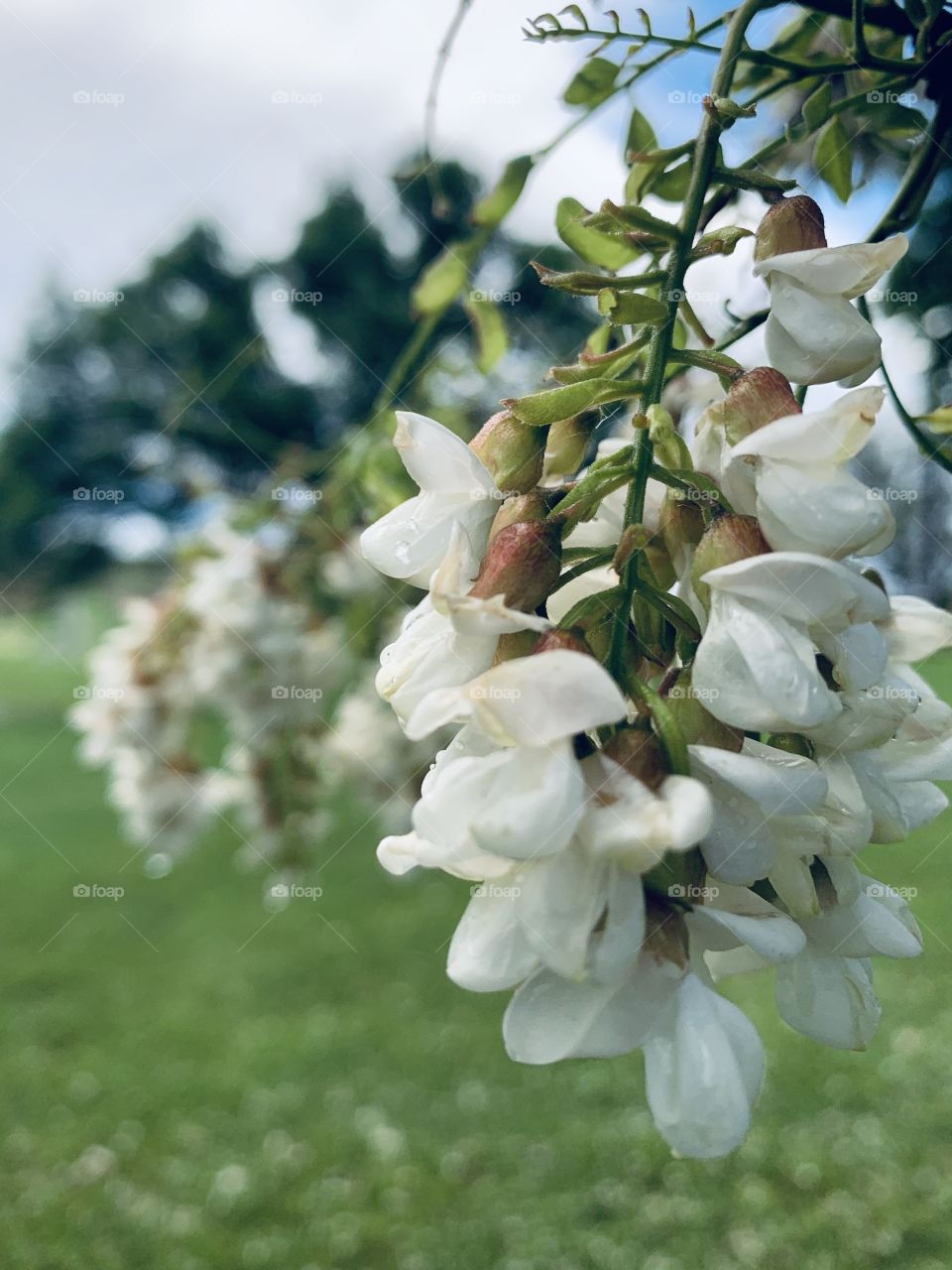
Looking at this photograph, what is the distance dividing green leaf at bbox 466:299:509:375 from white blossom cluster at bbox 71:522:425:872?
25.8 inches

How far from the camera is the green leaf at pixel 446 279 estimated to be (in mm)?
701

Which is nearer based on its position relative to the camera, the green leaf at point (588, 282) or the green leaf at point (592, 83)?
the green leaf at point (588, 282)

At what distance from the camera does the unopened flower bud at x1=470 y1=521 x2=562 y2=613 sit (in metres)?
0.29

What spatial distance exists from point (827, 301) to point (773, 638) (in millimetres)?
103

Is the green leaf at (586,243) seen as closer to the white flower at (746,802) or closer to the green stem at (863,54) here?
the green stem at (863,54)

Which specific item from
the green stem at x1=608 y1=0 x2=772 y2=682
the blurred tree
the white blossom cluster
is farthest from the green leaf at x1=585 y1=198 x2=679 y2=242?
the blurred tree

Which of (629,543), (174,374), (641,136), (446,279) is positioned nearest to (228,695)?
(446,279)

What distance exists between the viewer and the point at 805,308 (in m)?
0.32

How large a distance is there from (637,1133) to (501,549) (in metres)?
2.07

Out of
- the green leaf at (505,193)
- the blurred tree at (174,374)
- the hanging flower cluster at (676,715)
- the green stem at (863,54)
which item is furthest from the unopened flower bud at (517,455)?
the blurred tree at (174,374)

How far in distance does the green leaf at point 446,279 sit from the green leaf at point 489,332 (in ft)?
0.08

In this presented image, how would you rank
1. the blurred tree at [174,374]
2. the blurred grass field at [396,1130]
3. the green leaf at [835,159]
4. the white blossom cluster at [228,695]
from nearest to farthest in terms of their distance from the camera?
the green leaf at [835,159] → the white blossom cluster at [228,695] → the blurred grass field at [396,1130] → the blurred tree at [174,374]

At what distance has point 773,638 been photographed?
0.28 metres

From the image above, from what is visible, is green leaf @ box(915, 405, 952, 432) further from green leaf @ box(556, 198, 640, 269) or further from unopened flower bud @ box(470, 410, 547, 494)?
unopened flower bud @ box(470, 410, 547, 494)
